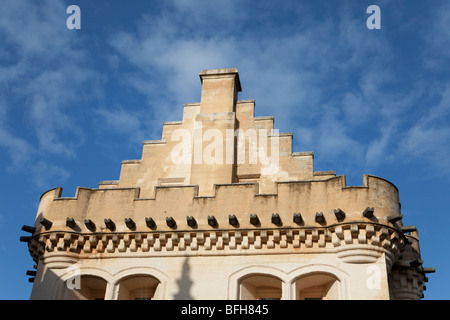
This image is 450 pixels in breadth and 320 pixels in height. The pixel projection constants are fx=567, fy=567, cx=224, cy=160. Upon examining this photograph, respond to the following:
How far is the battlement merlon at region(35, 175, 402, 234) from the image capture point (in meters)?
20.0

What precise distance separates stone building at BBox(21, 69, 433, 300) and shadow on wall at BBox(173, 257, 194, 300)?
1.4 inches

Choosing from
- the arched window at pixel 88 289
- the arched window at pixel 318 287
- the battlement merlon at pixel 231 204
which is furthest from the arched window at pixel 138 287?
the arched window at pixel 318 287

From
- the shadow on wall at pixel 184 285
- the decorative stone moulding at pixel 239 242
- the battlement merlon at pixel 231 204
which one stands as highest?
the battlement merlon at pixel 231 204

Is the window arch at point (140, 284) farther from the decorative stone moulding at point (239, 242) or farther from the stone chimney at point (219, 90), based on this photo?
the stone chimney at point (219, 90)

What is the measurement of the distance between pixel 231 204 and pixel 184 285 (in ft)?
11.2

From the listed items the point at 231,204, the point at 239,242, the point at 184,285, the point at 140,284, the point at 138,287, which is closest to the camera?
the point at 184,285

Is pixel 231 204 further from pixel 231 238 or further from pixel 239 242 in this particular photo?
pixel 239 242

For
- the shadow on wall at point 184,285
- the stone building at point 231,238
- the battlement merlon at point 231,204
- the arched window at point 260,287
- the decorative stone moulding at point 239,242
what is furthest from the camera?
the battlement merlon at point 231,204

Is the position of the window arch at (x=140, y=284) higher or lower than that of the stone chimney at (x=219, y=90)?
lower

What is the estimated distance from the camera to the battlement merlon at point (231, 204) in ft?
65.6

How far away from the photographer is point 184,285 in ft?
65.1

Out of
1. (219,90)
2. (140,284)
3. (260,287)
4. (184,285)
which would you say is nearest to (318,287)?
(260,287)

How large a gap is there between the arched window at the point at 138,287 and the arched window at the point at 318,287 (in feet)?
16.7

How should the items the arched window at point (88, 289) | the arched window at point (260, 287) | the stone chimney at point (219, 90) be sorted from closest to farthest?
1. the arched window at point (260, 287)
2. the arched window at point (88, 289)
3. the stone chimney at point (219, 90)
